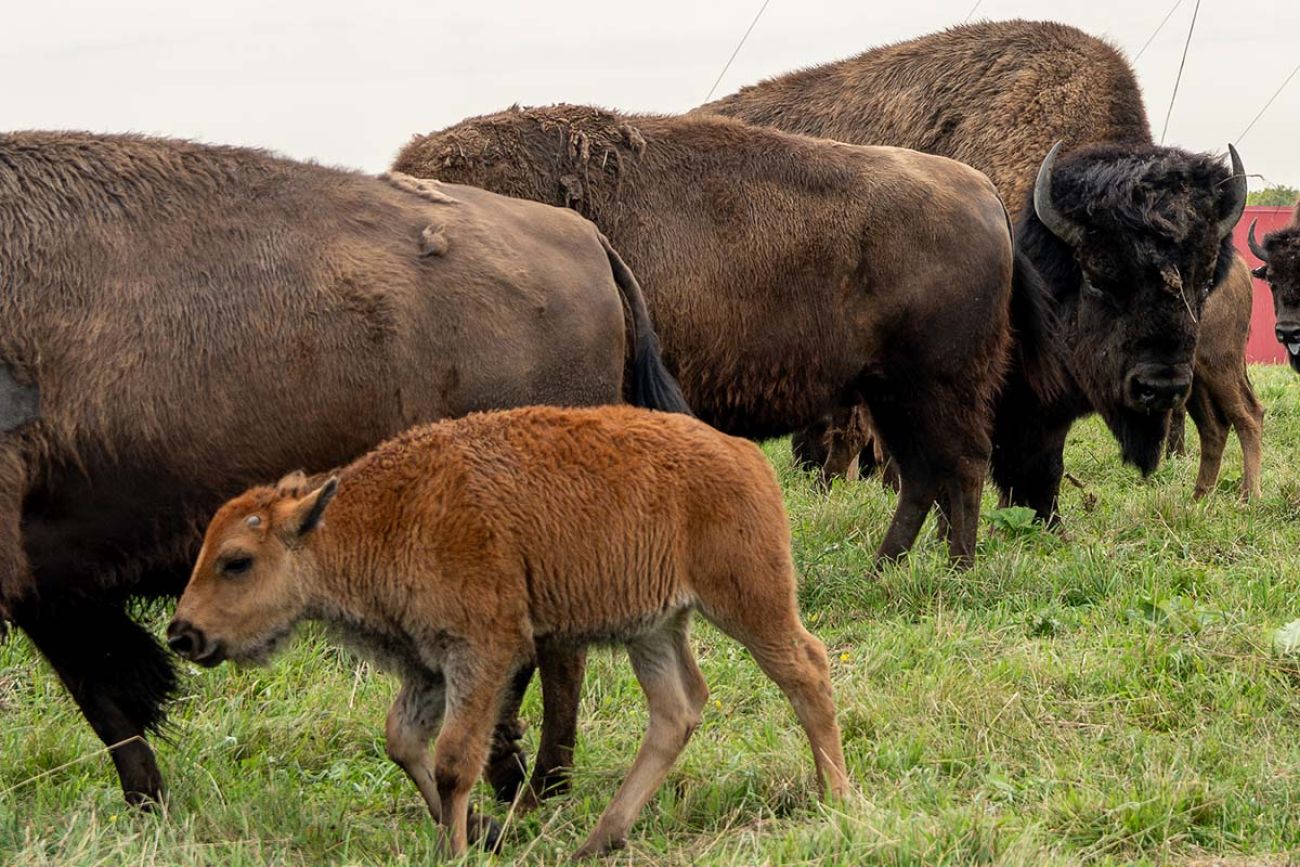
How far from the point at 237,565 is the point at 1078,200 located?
5486 mm

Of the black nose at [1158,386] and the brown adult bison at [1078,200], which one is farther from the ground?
the brown adult bison at [1078,200]

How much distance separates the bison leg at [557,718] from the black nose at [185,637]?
110 centimetres

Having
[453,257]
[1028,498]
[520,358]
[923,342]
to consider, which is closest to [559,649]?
[520,358]

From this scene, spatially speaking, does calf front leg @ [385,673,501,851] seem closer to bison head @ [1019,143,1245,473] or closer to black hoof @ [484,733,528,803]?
black hoof @ [484,733,528,803]

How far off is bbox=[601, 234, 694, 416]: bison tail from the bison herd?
0.01 meters

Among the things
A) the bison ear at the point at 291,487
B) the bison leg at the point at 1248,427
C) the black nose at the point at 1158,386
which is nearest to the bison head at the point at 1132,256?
the black nose at the point at 1158,386

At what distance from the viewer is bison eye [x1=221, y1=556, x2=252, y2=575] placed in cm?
410

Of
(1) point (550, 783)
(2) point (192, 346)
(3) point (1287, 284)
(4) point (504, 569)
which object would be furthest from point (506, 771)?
(3) point (1287, 284)

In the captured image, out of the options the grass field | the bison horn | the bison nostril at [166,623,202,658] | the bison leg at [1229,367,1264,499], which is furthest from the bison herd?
the bison leg at [1229,367,1264,499]

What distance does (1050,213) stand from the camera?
27.7 feet

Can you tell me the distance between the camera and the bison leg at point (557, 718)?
4.87 m

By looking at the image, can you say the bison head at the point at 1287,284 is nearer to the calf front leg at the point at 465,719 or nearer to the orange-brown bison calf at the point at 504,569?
the orange-brown bison calf at the point at 504,569

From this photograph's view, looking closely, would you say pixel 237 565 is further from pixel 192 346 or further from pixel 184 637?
pixel 192 346

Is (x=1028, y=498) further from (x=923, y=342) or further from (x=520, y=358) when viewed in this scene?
(x=520, y=358)
